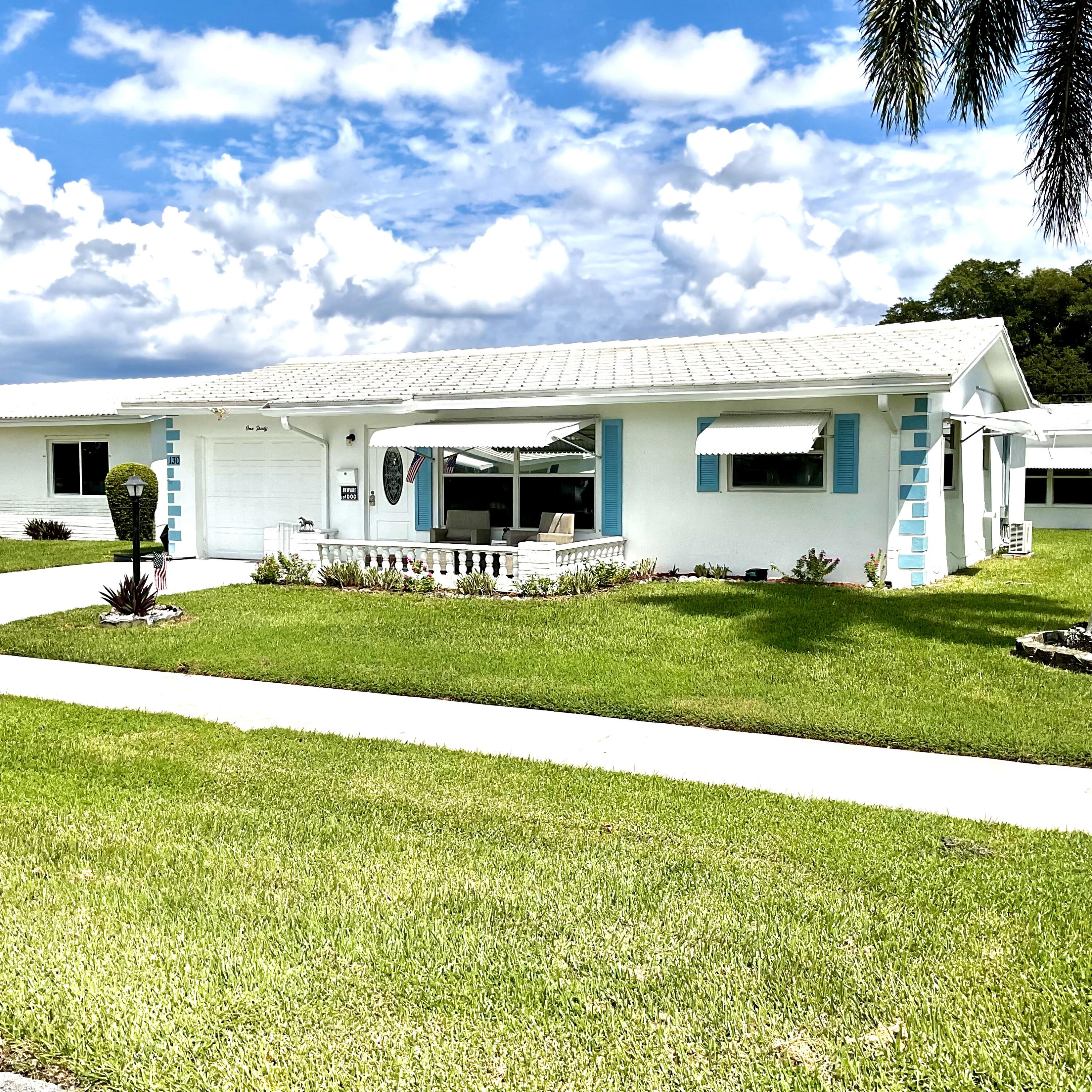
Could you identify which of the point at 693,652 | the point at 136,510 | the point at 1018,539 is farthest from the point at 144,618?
the point at 1018,539

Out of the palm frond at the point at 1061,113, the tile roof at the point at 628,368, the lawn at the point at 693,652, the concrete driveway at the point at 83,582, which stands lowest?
the lawn at the point at 693,652

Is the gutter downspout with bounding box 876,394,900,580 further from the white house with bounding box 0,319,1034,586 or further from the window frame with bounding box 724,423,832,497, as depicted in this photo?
the window frame with bounding box 724,423,832,497

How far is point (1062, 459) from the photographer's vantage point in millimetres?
28688

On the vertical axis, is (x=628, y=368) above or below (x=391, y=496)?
above

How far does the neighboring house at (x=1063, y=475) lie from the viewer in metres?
28.6

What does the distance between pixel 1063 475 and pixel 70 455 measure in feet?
94.5

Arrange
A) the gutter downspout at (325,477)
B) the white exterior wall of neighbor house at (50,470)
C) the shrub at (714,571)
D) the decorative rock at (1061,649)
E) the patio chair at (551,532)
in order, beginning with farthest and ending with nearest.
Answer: the white exterior wall of neighbor house at (50,470)
the gutter downspout at (325,477)
the patio chair at (551,532)
the shrub at (714,571)
the decorative rock at (1061,649)

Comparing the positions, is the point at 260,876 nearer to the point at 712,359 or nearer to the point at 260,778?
the point at 260,778

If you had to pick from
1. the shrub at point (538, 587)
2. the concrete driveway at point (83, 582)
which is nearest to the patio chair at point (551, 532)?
the shrub at point (538, 587)

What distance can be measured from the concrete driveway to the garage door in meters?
0.59

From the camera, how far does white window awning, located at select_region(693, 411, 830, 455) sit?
1483cm

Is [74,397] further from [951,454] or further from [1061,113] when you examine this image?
[1061,113]

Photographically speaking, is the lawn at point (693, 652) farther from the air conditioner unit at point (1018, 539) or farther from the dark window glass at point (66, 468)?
the dark window glass at point (66, 468)

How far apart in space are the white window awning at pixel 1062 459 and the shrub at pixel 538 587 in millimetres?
18853
